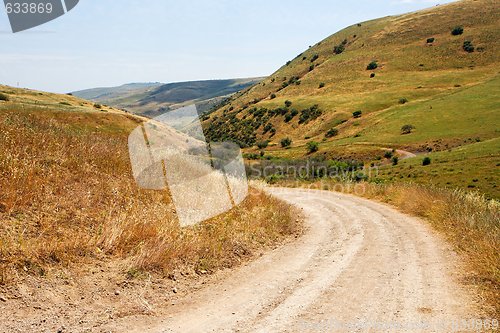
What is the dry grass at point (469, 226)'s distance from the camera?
7.15 meters

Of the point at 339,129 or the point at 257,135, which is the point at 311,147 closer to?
the point at 339,129

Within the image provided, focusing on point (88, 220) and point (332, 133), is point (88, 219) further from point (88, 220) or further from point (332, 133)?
point (332, 133)

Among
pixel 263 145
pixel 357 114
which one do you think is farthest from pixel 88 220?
pixel 357 114

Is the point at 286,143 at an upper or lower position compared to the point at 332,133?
lower

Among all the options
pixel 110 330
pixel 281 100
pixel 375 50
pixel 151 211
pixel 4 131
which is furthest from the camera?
pixel 375 50

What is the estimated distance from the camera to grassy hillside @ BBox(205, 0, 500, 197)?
6881 cm

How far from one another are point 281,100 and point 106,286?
127 metres

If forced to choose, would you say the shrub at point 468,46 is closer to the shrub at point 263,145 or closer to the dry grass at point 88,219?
the shrub at point 263,145

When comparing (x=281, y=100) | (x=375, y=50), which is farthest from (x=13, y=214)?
(x=375, y=50)

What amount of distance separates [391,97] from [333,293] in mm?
107338

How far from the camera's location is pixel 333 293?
260 inches

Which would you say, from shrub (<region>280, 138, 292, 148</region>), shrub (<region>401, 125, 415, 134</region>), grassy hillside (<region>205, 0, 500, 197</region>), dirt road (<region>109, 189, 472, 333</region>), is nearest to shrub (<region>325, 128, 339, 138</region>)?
grassy hillside (<region>205, 0, 500, 197</region>)

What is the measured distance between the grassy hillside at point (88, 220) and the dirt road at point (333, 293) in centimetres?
99

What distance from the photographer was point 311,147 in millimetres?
80188
